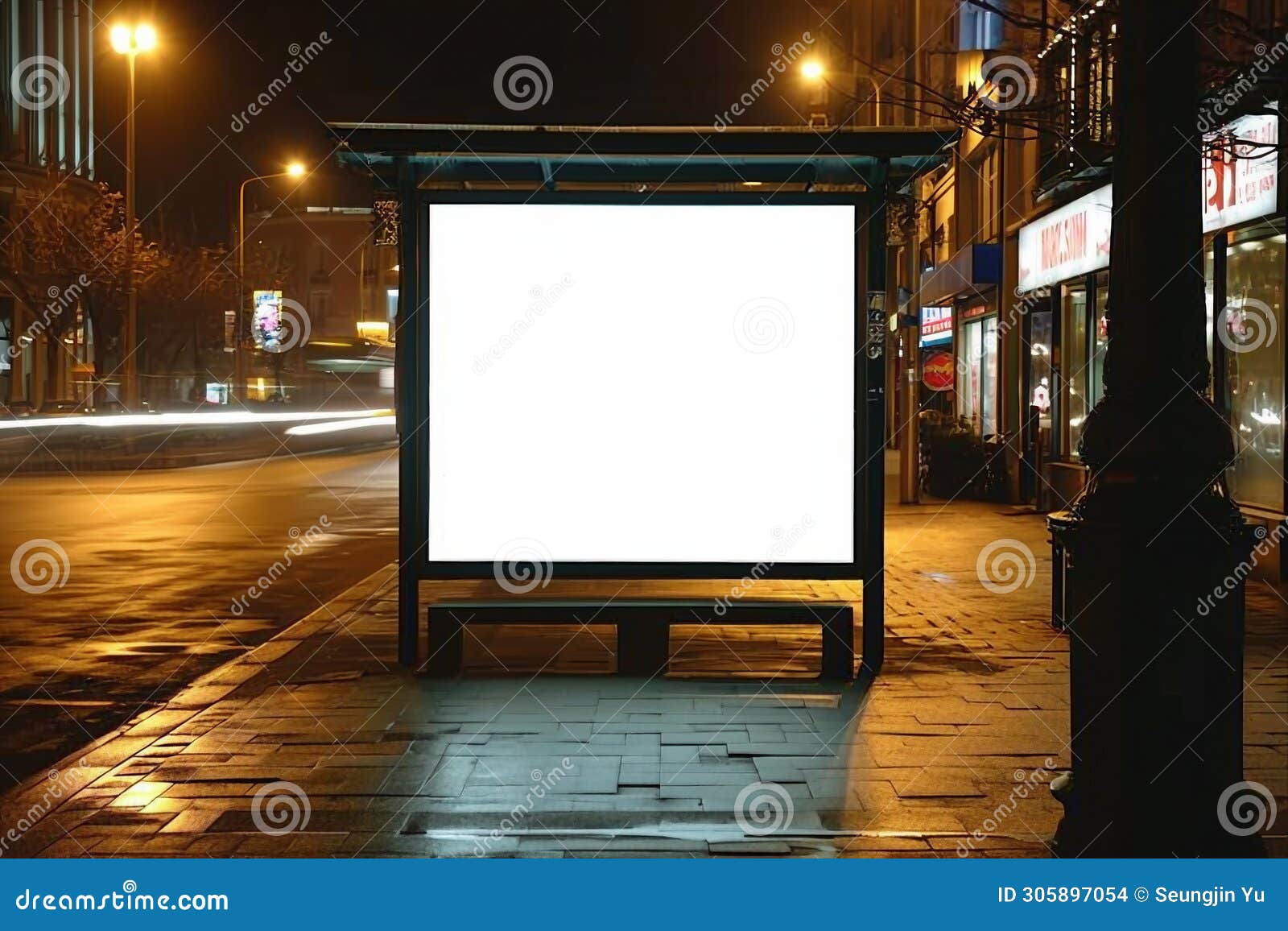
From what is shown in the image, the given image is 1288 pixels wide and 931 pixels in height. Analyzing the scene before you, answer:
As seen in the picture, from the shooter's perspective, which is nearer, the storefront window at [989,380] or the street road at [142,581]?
the street road at [142,581]

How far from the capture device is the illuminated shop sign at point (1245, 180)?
12.3m

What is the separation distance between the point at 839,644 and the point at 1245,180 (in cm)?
724

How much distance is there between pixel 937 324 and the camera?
31.0 metres

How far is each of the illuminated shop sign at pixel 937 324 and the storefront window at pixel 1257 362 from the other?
1613 centimetres

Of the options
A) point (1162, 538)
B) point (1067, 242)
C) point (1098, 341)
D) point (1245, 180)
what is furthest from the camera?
point (1067, 242)

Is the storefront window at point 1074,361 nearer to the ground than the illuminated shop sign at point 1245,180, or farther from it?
nearer to the ground

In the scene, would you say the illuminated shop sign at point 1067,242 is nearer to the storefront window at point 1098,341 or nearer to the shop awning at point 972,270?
the storefront window at point 1098,341

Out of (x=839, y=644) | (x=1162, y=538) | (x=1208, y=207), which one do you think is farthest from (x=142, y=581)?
(x=1162, y=538)

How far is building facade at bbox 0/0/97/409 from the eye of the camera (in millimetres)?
54344

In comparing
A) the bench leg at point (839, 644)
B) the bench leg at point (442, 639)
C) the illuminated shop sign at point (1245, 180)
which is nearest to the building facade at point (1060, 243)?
Answer: the illuminated shop sign at point (1245, 180)

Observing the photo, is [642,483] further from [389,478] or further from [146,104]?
[146,104]

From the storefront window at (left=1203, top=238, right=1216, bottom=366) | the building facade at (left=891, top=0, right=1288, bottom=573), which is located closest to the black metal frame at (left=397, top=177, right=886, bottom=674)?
the building facade at (left=891, top=0, right=1288, bottom=573)

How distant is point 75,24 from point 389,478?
5785 centimetres

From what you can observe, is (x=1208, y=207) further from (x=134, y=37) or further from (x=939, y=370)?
(x=134, y=37)
